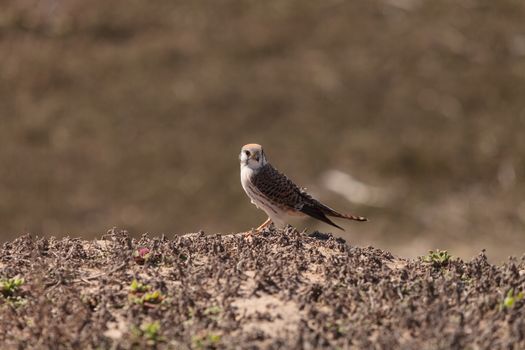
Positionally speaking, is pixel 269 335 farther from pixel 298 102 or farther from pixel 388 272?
pixel 298 102

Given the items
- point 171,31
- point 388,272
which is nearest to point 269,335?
point 388,272

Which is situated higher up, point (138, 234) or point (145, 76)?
point (145, 76)

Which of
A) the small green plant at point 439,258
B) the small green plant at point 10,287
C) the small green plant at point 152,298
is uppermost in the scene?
the small green plant at point 439,258

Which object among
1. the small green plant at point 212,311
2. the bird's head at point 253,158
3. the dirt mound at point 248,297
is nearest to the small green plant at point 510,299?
the dirt mound at point 248,297

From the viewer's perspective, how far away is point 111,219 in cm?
2889

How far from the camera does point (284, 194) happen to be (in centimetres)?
1216

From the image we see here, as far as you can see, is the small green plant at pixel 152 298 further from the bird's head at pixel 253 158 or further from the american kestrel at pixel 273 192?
the bird's head at pixel 253 158

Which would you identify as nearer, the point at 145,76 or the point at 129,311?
the point at 129,311

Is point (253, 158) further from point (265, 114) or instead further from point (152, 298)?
point (265, 114)

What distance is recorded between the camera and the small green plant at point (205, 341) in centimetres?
725

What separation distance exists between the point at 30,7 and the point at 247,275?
96.2ft

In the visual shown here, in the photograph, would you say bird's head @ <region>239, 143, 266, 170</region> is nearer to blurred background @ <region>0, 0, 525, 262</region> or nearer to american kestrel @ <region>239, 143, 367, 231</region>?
american kestrel @ <region>239, 143, 367, 231</region>

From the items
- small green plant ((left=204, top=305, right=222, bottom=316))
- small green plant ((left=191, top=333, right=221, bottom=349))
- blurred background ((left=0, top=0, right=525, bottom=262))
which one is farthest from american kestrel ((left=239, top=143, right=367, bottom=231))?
blurred background ((left=0, top=0, right=525, bottom=262))

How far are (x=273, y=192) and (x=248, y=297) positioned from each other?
4.01m
